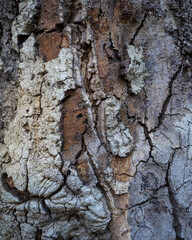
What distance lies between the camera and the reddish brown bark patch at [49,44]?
3.04ft

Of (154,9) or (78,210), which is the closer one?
(78,210)

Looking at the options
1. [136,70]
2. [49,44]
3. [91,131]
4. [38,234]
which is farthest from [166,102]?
[38,234]

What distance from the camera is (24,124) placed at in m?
0.97

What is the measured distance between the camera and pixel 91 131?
93 cm

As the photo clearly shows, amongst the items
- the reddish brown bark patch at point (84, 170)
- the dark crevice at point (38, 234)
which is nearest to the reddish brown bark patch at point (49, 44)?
the reddish brown bark patch at point (84, 170)

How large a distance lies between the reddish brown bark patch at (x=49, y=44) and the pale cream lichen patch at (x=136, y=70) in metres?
0.34

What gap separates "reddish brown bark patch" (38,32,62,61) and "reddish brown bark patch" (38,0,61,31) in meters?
0.04

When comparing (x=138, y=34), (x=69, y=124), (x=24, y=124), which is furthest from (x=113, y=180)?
(x=138, y=34)

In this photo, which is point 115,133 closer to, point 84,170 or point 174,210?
point 84,170

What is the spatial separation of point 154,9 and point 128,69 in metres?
0.36

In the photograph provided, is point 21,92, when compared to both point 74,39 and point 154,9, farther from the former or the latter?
point 154,9

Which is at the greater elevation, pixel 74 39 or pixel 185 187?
pixel 74 39

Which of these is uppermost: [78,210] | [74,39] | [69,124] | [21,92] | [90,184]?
[74,39]

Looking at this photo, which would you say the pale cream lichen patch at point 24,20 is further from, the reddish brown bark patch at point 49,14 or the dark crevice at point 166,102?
the dark crevice at point 166,102
